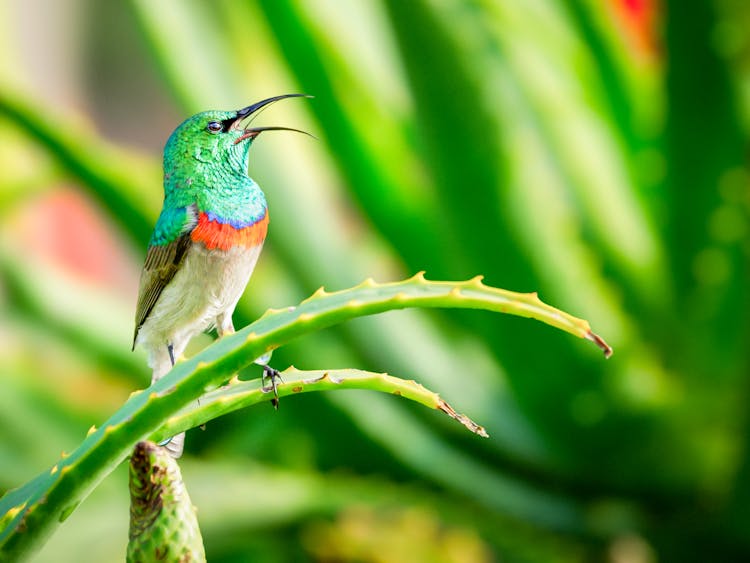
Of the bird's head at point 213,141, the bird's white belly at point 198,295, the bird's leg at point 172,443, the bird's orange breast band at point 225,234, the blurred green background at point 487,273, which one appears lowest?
the bird's leg at point 172,443

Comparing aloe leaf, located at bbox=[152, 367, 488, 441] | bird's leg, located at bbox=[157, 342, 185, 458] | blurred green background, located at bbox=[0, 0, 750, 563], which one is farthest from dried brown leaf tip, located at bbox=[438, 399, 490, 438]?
blurred green background, located at bbox=[0, 0, 750, 563]

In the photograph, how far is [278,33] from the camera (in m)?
1.16

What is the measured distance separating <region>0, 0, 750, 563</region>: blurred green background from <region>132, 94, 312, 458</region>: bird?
62 cm

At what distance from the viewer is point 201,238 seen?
1.27 feet

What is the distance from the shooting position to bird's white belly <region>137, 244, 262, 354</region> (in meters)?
0.38

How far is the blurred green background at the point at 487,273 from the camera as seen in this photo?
1.07m

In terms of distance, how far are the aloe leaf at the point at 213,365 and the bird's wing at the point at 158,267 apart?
5cm

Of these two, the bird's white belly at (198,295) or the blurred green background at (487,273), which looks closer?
the bird's white belly at (198,295)

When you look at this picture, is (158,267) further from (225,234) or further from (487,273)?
(487,273)

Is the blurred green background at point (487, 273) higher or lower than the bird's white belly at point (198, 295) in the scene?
higher

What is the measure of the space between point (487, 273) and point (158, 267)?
2.40ft

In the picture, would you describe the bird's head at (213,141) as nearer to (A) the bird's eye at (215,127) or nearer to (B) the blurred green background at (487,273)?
(A) the bird's eye at (215,127)

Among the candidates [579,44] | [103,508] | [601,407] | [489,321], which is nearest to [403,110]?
[579,44]

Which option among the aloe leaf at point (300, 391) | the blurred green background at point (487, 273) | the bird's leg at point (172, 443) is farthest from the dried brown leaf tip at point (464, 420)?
the blurred green background at point (487, 273)
